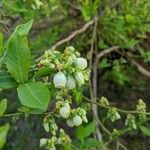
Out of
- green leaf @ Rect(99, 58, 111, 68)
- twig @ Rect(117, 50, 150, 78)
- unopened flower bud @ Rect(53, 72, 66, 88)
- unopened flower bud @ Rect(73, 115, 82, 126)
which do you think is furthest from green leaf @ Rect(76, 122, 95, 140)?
twig @ Rect(117, 50, 150, 78)

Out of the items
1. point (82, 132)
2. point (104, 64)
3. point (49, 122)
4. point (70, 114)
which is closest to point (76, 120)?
point (70, 114)

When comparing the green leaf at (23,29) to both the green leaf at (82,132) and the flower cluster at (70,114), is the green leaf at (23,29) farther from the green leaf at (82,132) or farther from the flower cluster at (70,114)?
the green leaf at (82,132)

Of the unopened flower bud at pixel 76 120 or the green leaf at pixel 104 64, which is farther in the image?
the green leaf at pixel 104 64

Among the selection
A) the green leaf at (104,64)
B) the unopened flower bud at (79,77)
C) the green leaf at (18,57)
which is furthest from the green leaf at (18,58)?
the green leaf at (104,64)

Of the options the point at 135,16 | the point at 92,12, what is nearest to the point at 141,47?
the point at 135,16

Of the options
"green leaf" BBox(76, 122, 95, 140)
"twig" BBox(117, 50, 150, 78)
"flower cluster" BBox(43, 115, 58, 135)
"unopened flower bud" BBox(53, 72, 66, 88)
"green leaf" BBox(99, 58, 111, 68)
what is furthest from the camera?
"twig" BBox(117, 50, 150, 78)

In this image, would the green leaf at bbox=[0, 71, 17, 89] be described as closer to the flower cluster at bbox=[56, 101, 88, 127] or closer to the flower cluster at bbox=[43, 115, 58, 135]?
the flower cluster at bbox=[56, 101, 88, 127]
